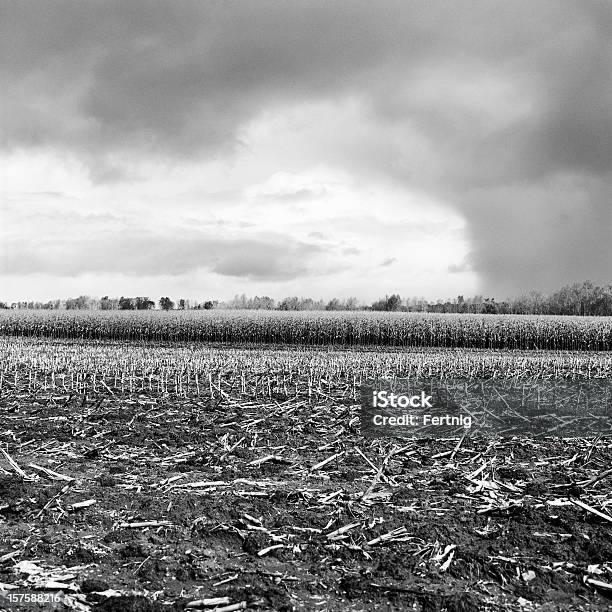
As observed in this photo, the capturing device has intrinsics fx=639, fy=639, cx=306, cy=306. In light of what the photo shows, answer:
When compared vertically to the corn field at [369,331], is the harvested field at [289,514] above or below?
below

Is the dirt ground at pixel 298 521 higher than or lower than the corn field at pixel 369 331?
lower

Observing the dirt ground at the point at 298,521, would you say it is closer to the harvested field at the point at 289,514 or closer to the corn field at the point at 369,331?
the harvested field at the point at 289,514

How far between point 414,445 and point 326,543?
129 inches

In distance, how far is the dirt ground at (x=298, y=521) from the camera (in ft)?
12.3

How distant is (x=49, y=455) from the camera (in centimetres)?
708

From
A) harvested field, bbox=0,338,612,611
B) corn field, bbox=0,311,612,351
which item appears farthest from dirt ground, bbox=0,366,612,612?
corn field, bbox=0,311,612,351

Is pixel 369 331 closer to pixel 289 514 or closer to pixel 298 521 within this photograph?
pixel 289 514

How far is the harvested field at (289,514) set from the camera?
12.4 ft

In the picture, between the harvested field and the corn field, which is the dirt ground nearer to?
the harvested field

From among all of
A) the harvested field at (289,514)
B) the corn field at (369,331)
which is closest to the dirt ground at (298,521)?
the harvested field at (289,514)

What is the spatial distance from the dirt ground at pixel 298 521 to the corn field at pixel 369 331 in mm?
23054

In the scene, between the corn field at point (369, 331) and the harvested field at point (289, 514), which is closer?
the harvested field at point (289, 514)

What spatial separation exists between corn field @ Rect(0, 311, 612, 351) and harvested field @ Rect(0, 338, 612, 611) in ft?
71.5

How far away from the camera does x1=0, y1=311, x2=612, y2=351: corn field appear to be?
3061cm
